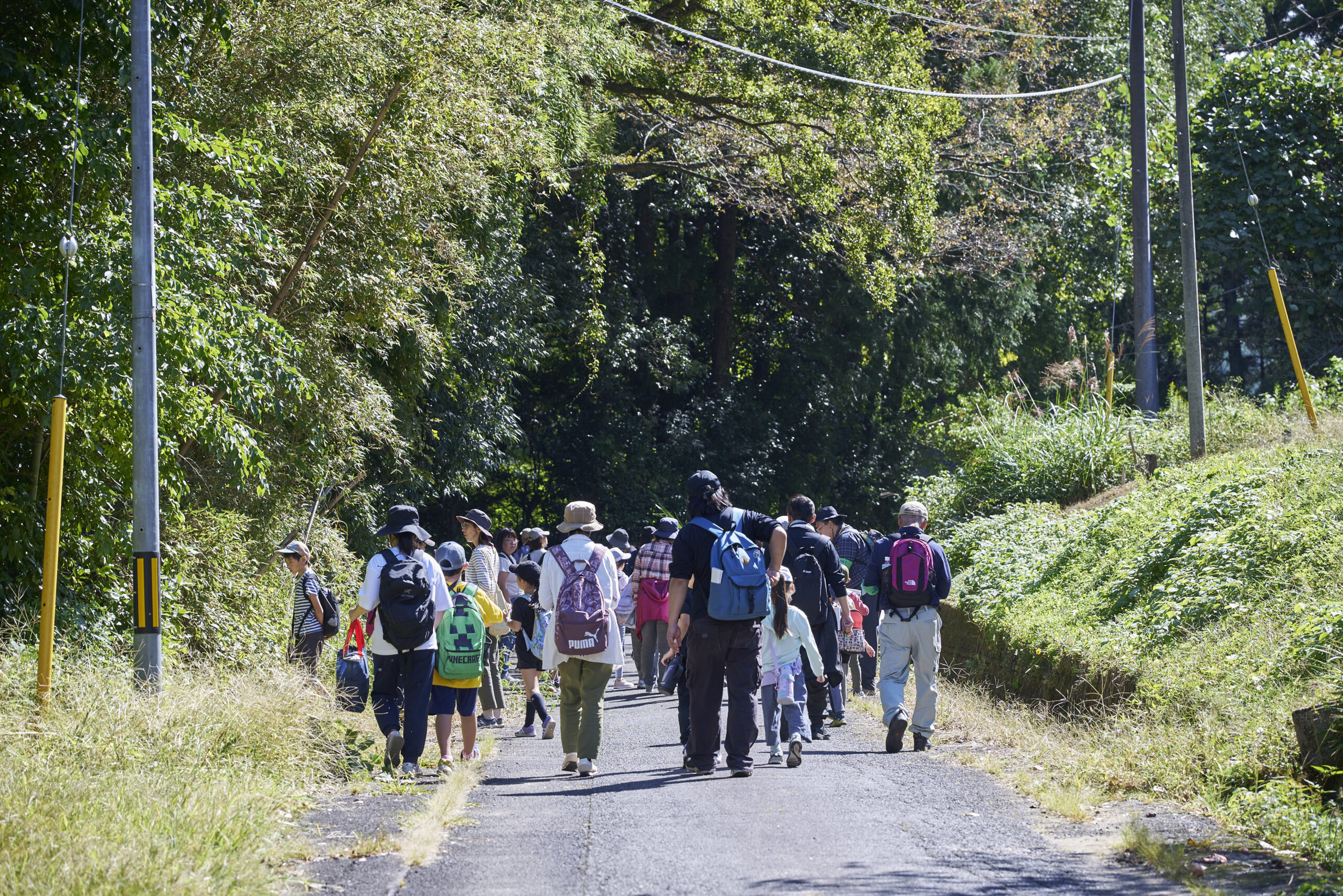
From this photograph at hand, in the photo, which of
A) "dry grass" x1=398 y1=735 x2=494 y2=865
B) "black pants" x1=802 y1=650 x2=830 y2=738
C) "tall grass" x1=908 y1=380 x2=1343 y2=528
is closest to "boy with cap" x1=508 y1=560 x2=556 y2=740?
"dry grass" x1=398 y1=735 x2=494 y2=865

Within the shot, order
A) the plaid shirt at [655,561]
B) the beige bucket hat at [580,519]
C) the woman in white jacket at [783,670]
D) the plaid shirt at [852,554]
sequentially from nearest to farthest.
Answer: the beige bucket hat at [580,519] → the woman in white jacket at [783,670] → the plaid shirt at [852,554] → the plaid shirt at [655,561]

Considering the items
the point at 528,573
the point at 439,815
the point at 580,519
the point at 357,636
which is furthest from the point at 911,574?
the point at 439,815

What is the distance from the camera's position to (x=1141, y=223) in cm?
1916

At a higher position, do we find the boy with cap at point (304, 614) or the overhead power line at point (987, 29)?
the overhead power line at point (987, 29)

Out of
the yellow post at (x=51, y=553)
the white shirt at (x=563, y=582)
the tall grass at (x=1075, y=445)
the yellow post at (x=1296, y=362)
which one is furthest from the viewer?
the tall grass at (x=1075, y=445)

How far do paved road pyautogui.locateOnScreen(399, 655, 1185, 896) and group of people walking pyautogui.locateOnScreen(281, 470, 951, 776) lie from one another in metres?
0.42

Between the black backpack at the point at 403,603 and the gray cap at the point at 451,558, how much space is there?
135 centimetres

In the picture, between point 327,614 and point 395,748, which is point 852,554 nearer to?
point 327,614

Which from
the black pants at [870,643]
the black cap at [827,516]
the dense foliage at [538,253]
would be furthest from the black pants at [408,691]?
the black pants at [870,643]

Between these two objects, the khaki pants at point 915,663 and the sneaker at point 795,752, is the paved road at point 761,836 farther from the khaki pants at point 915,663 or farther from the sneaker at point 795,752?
the khaki pants at point 915,663

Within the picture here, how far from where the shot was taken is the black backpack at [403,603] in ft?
28.5

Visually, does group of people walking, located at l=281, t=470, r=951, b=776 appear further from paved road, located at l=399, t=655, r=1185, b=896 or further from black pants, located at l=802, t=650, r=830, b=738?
paved road, located at l=399, t=655, r=1185, b=896

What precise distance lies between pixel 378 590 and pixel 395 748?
1045mm

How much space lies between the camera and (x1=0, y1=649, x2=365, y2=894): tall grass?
545 cm
